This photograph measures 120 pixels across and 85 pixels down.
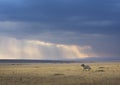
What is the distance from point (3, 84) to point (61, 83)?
5.08 metres

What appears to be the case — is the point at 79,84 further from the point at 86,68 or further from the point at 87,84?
the point at 86,68

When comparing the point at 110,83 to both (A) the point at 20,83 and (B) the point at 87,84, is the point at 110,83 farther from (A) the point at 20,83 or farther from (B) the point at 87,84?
(A) the point at 20,83

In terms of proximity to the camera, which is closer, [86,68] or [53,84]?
[53,84]

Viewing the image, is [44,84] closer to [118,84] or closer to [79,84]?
[79,84]

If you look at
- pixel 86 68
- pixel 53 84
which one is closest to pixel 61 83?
pixel 53 84

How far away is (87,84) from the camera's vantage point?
1169 inches

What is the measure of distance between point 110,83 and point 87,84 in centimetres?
206

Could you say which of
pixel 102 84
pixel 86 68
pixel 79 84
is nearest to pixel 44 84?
pixel 79 84

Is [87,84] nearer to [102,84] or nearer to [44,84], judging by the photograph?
[102,84]

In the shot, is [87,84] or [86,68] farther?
[86,68]

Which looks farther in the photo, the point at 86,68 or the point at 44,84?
the point at 86,68

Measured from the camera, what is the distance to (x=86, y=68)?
174ft

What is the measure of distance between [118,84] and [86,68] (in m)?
23.6

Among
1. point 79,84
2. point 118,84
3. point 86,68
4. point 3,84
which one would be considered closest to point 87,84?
point 79,84
